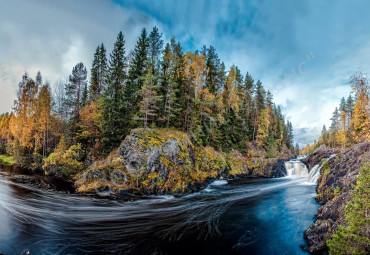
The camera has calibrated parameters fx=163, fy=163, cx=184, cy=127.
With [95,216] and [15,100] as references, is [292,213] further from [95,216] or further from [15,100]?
[15,100]

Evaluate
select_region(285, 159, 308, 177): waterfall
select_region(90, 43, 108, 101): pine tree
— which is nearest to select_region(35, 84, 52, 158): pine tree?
select_region(90, 43, 108, 101): pine tree

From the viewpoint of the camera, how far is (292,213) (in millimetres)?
12398

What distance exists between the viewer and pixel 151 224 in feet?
33.4

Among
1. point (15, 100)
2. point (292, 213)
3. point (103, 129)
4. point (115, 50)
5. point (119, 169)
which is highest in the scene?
point (115, 50)

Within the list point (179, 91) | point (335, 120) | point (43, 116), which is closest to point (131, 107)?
point (179, 91)

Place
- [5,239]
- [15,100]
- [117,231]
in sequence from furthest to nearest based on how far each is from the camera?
[15,100]
[117,231]
[5,239]

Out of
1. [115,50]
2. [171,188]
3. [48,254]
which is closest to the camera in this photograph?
[48,254]

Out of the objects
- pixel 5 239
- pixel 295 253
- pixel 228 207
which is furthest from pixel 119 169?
pixel 295 253

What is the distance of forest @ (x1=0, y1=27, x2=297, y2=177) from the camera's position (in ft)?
69.1

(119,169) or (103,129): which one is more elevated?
(103,129)

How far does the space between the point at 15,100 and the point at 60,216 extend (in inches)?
1493

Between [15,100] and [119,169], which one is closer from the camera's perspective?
[119,169]

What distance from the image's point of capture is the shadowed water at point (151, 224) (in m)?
7.86

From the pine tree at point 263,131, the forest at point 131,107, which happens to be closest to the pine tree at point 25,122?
the forest at point 131,107
